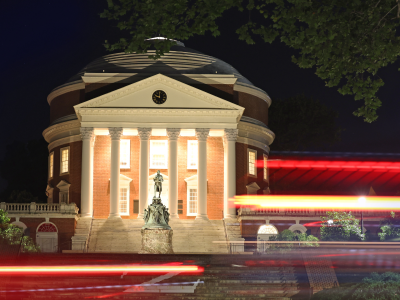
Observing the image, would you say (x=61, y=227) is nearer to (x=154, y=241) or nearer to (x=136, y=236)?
(x=136, y=236)

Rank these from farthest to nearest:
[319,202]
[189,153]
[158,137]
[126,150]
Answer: [189,153] → [126,150] → [158,137] → [319,202]

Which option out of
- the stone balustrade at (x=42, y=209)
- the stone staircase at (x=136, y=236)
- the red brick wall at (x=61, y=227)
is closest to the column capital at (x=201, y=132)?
the stone staircase at (x=136, y=236)

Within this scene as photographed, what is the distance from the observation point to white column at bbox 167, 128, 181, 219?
5342 centimetres

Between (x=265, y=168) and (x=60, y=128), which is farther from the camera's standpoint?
(x=265, y=168)

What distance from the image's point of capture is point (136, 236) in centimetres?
4950

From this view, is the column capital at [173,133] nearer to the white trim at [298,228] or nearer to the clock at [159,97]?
the clock at [159,97]

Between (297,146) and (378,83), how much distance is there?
67367 millimetres

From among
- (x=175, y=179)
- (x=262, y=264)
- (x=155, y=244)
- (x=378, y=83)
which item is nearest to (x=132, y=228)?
(x=175, y=179)

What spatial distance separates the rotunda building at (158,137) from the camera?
53844 mm

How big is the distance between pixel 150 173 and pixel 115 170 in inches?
191

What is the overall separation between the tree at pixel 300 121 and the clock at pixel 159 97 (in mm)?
34134

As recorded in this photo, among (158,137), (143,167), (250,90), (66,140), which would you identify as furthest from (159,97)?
(250,90)

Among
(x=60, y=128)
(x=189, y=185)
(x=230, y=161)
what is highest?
(x=60, y=128)

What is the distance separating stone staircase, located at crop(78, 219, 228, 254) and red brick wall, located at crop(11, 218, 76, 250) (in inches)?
25.1
